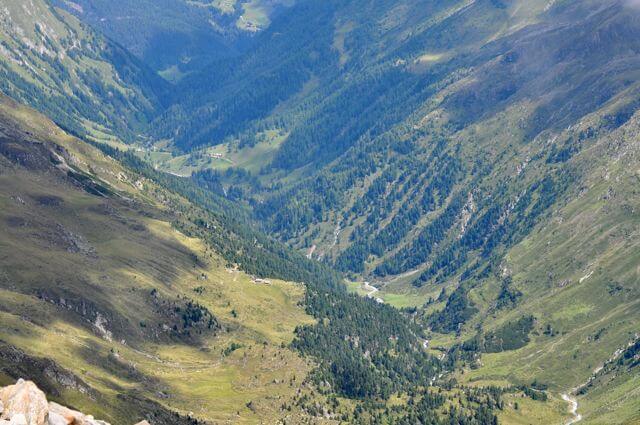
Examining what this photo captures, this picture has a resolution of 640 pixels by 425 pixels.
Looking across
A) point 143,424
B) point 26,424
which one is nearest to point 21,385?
point 26,424

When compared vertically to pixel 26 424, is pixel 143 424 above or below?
above

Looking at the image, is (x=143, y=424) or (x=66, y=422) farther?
(x=143, y=424)

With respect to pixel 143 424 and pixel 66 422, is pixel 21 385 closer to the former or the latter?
pixel 66 422

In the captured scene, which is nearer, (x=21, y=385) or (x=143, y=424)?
(x=21, y=385)

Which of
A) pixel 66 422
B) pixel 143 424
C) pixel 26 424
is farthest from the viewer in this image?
pixel 143 424

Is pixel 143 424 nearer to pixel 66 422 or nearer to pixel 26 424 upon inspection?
pixel 66 422

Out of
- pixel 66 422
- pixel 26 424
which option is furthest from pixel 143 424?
pixel 26 424

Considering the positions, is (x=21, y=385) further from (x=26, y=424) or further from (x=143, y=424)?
(x=143, y=424)

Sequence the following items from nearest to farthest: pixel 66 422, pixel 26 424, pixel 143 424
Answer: pixel 26 424 < pixel 66 422 < pixel 143 424
